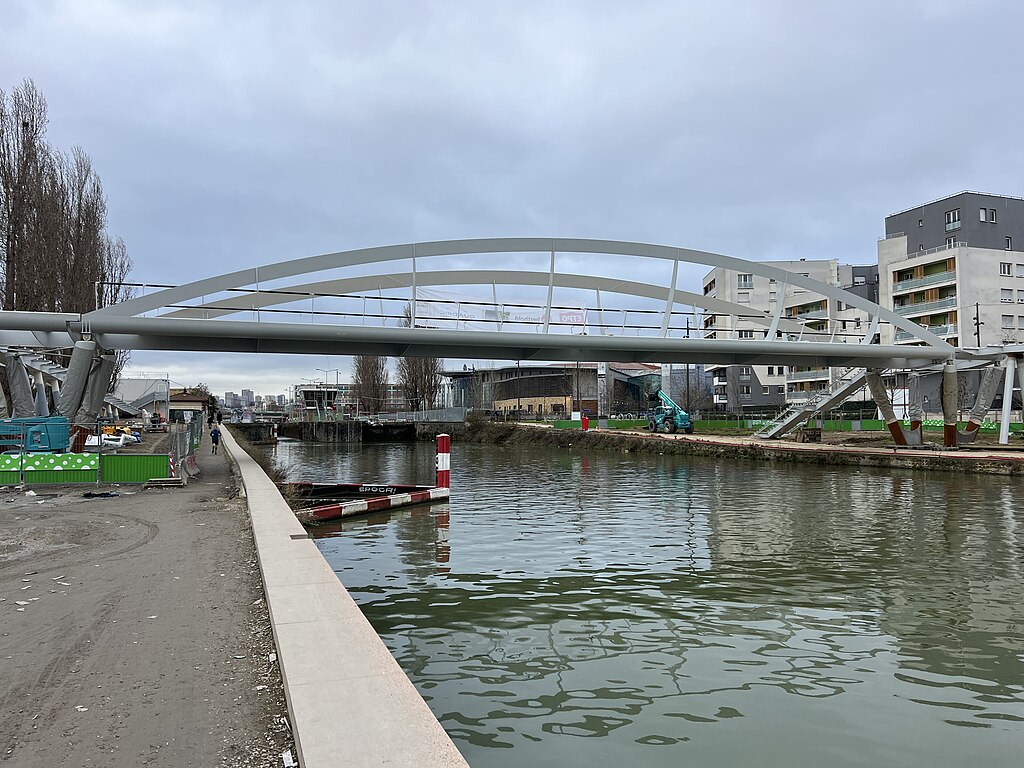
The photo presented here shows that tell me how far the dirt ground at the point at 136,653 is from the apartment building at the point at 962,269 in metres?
62.8

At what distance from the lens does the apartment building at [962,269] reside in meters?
61.5

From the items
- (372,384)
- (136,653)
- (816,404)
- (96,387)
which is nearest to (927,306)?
(816,404)

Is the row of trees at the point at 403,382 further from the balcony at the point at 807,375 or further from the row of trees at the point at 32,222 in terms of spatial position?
the row of trees at the point at 32,222

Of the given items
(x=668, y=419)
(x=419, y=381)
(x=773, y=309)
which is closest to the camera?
(x=668, y=419)

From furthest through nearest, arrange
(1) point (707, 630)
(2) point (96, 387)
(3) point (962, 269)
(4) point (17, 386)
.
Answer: (3) point (962, 269), (4) point (17, 386), (2) point (96, 387), (1) point (707, 630)

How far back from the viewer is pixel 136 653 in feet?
17.3

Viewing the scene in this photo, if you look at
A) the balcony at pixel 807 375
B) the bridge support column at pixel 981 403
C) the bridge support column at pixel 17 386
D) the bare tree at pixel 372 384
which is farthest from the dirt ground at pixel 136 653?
the bare tree at pixel 372 384

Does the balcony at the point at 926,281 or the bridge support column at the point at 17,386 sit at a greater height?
the balcony at the point at 926,281

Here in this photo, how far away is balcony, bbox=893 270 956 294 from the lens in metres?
62.8

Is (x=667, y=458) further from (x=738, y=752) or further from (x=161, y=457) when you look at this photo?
(x=738, y=752)

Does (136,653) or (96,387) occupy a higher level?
(96,387)

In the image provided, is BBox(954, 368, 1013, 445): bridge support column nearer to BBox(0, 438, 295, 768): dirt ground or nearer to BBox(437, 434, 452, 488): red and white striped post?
BBox(437, 434, 452, 488): red and white striped post

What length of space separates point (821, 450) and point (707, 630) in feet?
95.5

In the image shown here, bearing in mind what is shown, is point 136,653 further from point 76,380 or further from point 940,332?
point 940,332
